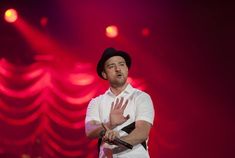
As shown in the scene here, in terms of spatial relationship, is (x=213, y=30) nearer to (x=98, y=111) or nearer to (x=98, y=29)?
(x=98, y=29)

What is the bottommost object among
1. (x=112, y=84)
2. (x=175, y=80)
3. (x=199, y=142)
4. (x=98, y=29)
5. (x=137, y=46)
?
(x=199, y=142)

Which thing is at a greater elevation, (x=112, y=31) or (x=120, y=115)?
(x=112, y=31)

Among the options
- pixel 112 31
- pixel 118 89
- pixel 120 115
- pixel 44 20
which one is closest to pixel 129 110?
pixel 120 115

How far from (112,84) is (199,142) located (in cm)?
377

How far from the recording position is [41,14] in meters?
6.95

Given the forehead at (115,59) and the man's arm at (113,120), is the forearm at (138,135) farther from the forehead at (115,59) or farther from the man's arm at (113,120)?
the forehead at (115,59)

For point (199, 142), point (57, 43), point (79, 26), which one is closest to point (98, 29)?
point (79, 26)

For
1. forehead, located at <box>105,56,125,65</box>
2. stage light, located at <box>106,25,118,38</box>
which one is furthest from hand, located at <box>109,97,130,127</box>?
stage light, located at <box>106,25,118,38</box>

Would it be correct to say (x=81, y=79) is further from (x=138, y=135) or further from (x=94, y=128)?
(x=138, y=135)

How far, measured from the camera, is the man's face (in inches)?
118

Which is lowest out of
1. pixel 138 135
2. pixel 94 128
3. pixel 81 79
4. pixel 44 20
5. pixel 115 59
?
pixel 138 135

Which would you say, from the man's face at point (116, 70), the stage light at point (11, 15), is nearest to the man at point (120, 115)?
the man's face at point (116, 70)

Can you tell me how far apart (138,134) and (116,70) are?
580 millimetres

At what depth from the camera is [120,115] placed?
9.26ft
